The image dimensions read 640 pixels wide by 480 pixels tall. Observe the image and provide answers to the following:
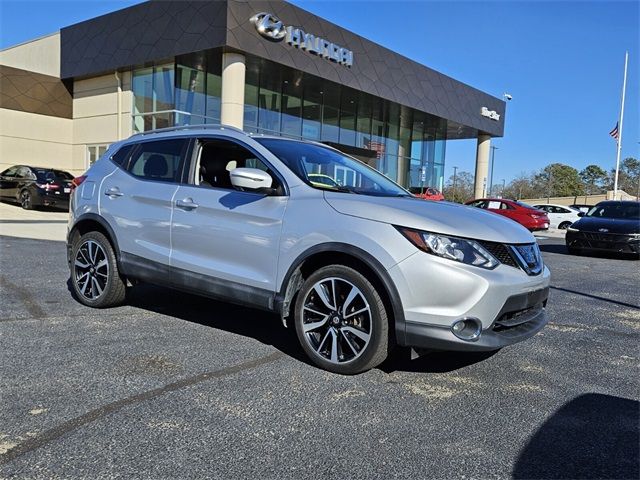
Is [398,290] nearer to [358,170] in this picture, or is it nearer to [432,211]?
[432,211]

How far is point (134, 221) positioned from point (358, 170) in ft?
7.11

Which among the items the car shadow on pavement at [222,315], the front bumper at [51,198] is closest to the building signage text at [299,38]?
the front bumper at [51,198]

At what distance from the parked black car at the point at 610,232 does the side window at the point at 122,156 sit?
37.4 ft

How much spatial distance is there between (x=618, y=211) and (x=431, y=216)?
41.4 feet

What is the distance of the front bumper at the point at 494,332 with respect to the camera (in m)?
3.33

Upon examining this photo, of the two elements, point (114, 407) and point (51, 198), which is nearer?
point (114, 407)

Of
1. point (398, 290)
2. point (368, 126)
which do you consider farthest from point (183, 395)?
point (368, 126)

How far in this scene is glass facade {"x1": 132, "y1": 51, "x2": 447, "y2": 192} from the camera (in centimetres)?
1991

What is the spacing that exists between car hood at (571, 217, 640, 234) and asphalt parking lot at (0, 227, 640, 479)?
28.2ft

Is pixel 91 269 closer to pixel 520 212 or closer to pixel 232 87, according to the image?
pixel 232 87

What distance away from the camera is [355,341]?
11.9ft

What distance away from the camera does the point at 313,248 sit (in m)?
3.75

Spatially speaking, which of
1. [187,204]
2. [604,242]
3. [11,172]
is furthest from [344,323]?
[11,172]

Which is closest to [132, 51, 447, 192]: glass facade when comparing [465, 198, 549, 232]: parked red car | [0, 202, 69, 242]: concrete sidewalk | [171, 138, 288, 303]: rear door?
[0, 202, 69, 242]: concrete sidewalk
